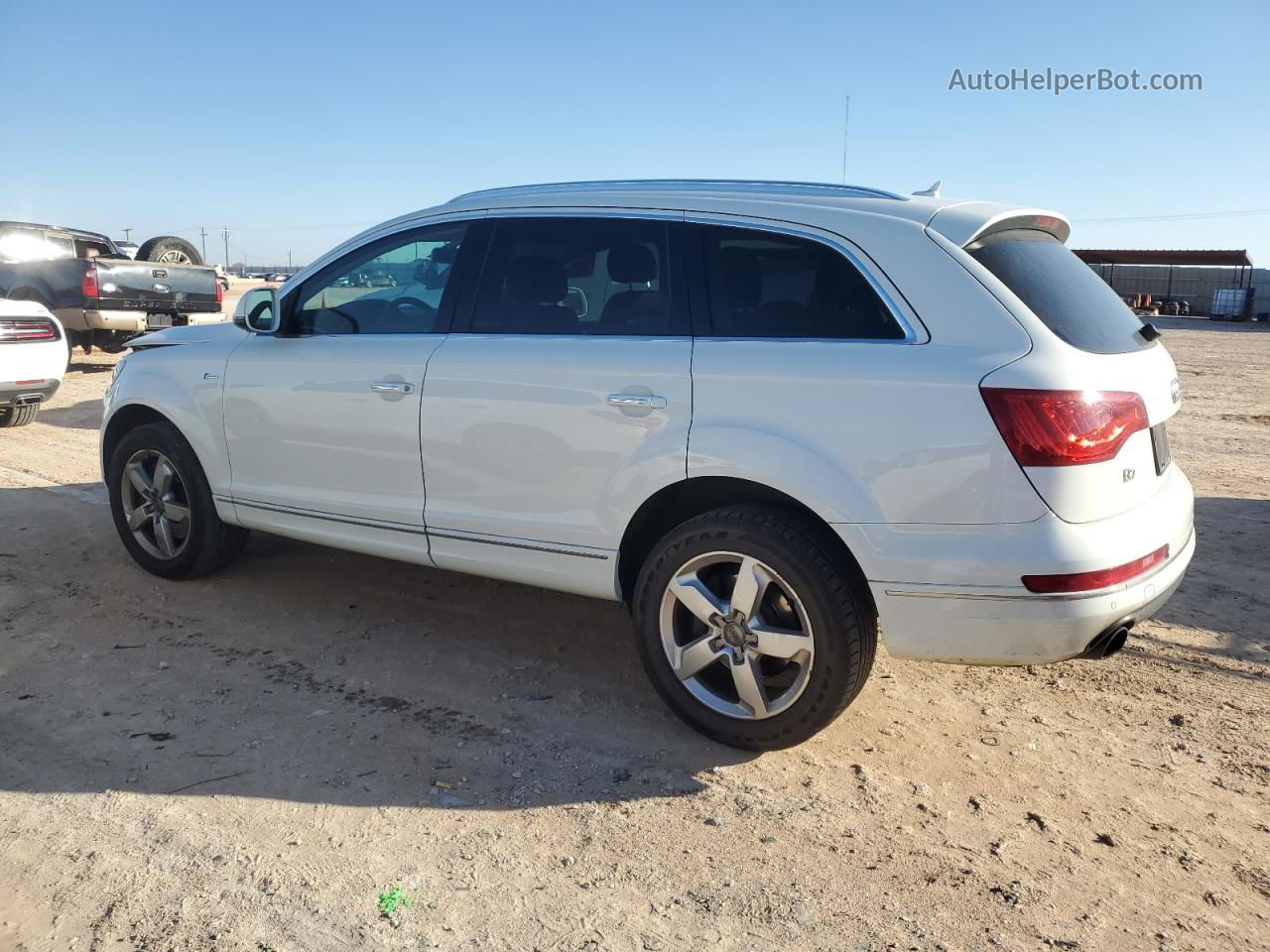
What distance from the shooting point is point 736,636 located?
349 cm

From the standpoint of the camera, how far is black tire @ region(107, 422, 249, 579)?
5.11m

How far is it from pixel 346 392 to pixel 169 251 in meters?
13.8

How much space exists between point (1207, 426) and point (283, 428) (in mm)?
9953

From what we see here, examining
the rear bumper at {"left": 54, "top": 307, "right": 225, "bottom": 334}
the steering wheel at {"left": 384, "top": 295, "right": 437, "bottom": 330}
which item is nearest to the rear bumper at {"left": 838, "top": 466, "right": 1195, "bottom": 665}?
the steering wheel at {"left": 384, "top": 295, "right": 437, "bottom": 330}

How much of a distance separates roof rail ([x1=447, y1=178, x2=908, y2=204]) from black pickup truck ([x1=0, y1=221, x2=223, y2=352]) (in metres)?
11.3

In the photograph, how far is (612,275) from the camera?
389cm

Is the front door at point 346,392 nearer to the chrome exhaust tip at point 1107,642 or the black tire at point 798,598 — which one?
the black tire at point 798,598

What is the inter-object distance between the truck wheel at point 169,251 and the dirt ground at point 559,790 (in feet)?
40.6

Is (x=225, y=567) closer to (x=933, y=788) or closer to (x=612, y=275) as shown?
(x=612, y=275)

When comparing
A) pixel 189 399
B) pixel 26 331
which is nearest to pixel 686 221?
pixel 189 399

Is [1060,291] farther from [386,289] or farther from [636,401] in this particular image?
[386,289]

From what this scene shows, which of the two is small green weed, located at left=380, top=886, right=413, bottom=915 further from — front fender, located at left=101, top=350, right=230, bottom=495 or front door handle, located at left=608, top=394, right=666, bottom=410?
front fender, located at left=101, top=350, right=230, bottom=495

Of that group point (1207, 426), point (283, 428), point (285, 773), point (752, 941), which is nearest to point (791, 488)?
point (752, 941)

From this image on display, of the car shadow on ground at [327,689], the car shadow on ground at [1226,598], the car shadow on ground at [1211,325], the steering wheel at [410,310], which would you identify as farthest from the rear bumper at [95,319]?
the car shadow on ground at [1211,325]
